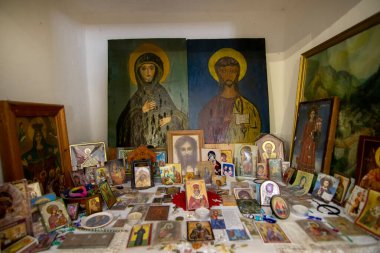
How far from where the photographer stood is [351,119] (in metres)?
1.19

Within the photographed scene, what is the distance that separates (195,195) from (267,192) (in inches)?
18.7

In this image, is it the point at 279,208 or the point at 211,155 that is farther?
the point at 211,155

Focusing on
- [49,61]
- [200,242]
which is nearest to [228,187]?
[200,242]

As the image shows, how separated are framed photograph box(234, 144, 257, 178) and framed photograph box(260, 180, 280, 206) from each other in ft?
1.34

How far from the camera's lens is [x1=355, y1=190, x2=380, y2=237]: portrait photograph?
917mm

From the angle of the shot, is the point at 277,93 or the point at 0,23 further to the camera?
the point at 277,93

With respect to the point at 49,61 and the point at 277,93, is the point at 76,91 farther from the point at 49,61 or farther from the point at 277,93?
the point at 277,93

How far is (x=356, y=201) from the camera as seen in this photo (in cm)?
104

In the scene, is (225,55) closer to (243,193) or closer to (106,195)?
(243,193)

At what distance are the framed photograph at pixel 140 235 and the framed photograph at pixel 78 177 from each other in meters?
0.62

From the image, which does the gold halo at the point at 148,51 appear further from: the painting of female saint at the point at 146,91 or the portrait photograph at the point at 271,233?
the portrait photograph at the point at 271,233

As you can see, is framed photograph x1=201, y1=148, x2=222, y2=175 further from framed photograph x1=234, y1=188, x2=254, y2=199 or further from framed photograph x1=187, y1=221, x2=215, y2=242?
framed photograph x1=187, y1=221, x2=215, y2=242

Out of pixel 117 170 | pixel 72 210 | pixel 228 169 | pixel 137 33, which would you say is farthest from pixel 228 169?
pixel 137 33

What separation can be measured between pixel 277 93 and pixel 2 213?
2195 millimetres
